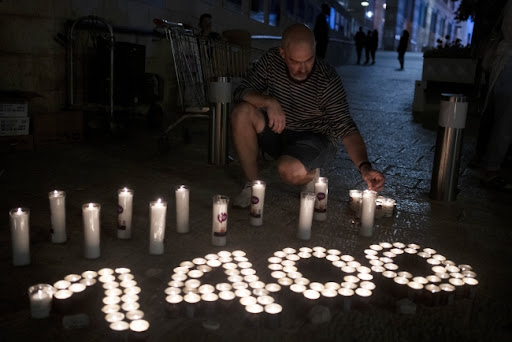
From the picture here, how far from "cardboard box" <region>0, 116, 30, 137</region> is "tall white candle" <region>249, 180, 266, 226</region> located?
2932 millimetres

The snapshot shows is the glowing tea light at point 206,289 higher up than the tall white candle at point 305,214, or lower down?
lower down

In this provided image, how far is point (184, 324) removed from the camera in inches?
77.0

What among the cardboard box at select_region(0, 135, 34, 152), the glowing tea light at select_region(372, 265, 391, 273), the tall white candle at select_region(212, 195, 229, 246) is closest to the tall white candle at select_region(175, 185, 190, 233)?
the tall white candle at select_region(212, 195, 229, 246)

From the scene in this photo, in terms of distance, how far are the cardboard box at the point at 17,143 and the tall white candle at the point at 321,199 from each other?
3.11 meters

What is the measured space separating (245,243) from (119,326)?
1134mm

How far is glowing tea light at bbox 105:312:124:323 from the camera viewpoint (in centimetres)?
186

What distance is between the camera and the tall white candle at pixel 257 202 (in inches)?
119

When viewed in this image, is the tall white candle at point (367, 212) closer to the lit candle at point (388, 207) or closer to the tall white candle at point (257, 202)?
the lit candle at point (388, 207)

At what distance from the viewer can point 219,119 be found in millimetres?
4625

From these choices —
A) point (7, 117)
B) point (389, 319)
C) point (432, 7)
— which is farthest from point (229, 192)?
point (432, 7)

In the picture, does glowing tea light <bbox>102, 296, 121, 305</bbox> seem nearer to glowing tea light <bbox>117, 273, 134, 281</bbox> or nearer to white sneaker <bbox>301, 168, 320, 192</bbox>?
glowing tea light <bbox>117, 273, 134, 281</bbox>

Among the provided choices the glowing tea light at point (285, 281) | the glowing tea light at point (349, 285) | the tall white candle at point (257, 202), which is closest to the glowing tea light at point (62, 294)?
the glowing tea light at point (285, 281)

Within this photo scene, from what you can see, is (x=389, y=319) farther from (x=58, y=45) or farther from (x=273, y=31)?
(x=273, y=31)

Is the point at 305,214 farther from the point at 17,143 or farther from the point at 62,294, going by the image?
the point at 17,143
